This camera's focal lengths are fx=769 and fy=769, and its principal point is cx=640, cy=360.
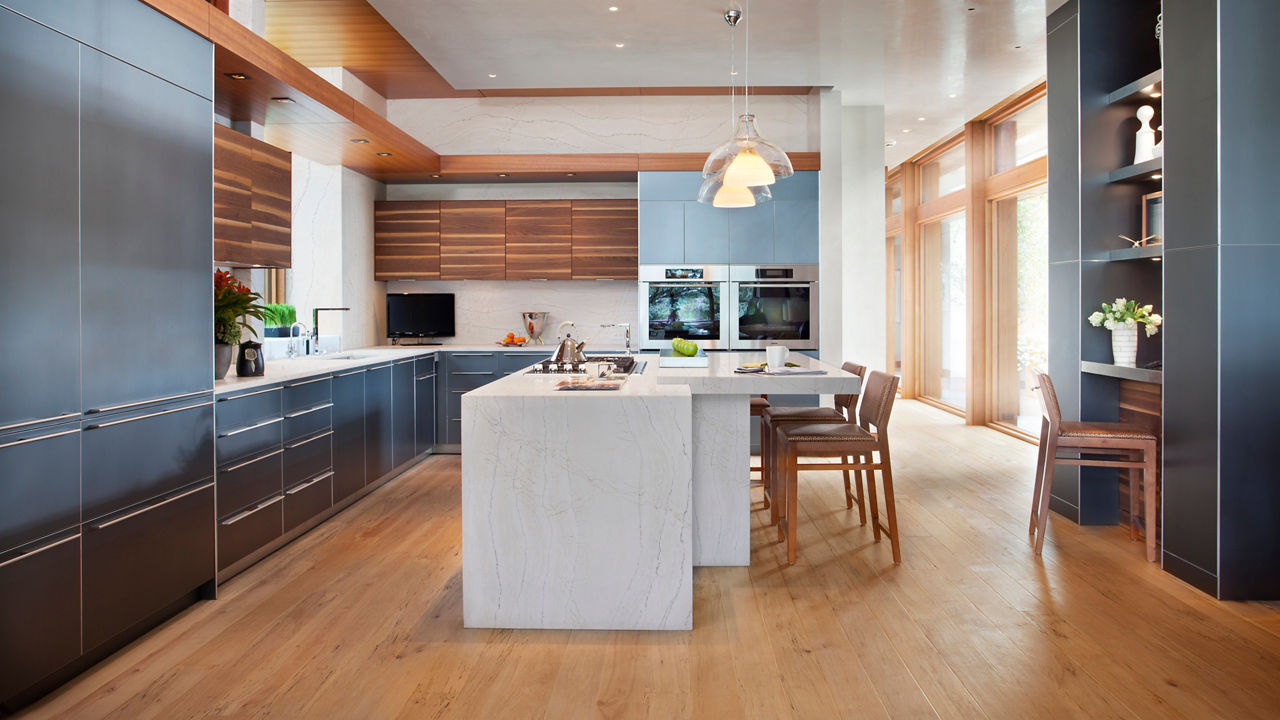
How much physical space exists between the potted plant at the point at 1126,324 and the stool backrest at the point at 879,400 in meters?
1.19

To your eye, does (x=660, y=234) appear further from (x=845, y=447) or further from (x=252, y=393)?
(x=252, y=393)

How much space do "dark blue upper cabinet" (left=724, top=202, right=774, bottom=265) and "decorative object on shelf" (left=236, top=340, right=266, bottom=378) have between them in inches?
145

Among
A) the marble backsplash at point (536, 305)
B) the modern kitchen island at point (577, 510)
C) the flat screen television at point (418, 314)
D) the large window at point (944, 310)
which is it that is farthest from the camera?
the large window at point (944, 310)

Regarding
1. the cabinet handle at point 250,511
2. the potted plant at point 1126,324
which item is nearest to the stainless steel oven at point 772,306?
the potted plant at point 1126,324

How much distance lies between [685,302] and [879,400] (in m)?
2.91

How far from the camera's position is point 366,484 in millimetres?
4695

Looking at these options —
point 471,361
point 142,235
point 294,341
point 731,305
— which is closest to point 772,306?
point 731,305

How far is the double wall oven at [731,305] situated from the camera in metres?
6.16

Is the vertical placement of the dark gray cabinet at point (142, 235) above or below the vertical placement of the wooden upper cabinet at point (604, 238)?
below

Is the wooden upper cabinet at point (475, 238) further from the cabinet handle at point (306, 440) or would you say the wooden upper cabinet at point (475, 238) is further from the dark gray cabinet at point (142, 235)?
the dark gray cabinet at point (142, 235)

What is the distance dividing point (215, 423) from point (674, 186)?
4008mm

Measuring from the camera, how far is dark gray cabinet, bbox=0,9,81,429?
2.05 meters

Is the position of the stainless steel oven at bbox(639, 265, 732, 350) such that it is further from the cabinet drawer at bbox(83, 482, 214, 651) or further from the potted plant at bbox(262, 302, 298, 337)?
the cabinet drawer at bbox(83, 482, 214, 651)

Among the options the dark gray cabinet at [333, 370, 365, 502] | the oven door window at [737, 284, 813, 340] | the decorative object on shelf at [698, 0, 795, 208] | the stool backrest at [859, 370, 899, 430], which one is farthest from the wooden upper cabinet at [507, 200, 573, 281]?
the stool backrest at [859, 370, 899, 430]
